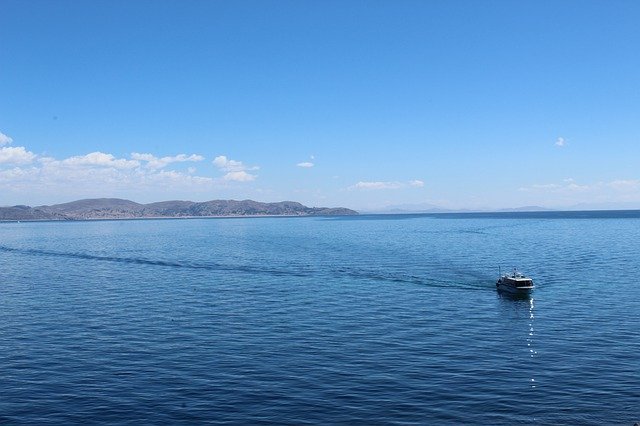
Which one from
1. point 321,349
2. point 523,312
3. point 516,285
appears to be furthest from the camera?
point 516,285

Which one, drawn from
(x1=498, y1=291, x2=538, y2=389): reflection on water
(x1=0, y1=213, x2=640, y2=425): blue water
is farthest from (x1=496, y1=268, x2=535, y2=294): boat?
(x1=0, y1=213, x2=640, y2=425): blue water

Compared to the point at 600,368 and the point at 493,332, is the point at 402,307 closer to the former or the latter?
the point at 493,332

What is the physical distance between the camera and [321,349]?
5366 centimetres

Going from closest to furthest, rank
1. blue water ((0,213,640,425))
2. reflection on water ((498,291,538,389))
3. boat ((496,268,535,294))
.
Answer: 1. blue water ((0,213,640,425))
2. reflection on water ((498,291,538,389))
3. boat ((496,268,535,294))

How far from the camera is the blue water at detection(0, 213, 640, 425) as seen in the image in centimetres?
3909

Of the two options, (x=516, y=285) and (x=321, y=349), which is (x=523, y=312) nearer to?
(x=516, y=285)

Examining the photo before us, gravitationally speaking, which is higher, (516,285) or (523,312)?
(516,285)

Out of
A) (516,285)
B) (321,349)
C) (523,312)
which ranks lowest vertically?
(321,349)

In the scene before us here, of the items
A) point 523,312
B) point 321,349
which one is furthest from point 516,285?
point 321,349

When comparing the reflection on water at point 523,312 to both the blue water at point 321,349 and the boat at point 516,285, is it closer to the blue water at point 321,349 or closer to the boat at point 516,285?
the blue water at point 321,349

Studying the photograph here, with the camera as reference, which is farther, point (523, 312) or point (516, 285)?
point (516, 285)

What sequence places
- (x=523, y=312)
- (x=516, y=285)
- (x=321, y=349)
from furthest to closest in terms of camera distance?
(x=516, y=285), (x=523, y=312), (x=321, y=349)

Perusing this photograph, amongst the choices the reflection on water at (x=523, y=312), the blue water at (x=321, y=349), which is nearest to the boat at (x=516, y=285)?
the reflection on water at (x=523, y=312)

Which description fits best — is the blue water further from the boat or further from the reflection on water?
the boat
